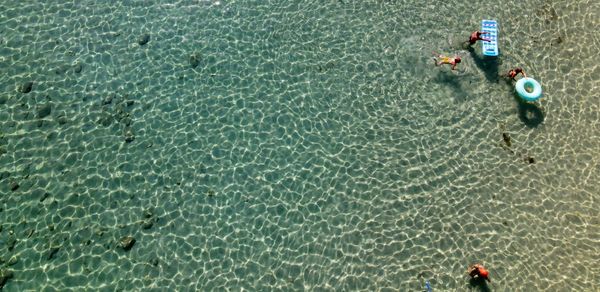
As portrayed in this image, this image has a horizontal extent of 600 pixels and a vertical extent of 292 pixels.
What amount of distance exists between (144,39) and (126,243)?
427cm

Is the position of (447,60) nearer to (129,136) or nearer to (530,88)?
(530,88)

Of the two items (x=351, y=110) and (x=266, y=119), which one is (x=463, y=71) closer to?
(x=351, y=110)

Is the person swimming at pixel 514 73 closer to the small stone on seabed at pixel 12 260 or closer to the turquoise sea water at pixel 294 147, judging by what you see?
the turquoise sea water at pixel 294 147

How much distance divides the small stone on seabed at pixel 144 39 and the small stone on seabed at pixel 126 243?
407 centimetres

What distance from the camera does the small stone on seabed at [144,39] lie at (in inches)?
393

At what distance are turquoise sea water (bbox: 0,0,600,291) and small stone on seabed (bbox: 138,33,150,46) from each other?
1.8 inches

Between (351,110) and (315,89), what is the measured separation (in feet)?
2.74

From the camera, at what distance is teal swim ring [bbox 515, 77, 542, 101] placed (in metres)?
9.49

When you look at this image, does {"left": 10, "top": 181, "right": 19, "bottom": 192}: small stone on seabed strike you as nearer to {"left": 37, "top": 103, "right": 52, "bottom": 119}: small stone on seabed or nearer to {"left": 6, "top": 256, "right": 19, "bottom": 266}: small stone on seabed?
{"left": 6, "top": 256, "right": 19, "bottom": 266}: small stone on seabed

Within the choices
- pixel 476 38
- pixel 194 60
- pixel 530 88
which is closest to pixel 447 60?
pixel 476 38

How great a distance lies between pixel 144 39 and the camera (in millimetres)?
10031

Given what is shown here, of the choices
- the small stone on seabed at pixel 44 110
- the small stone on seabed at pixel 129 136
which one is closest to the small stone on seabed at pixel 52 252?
the small stone on seabed at pixel 129 136

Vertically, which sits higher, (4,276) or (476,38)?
(476,38)

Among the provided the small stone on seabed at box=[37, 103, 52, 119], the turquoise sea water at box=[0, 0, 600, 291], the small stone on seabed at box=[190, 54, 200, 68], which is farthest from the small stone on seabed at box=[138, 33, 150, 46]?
the small stone on seabed at box=[37, 103, 52, 119]
